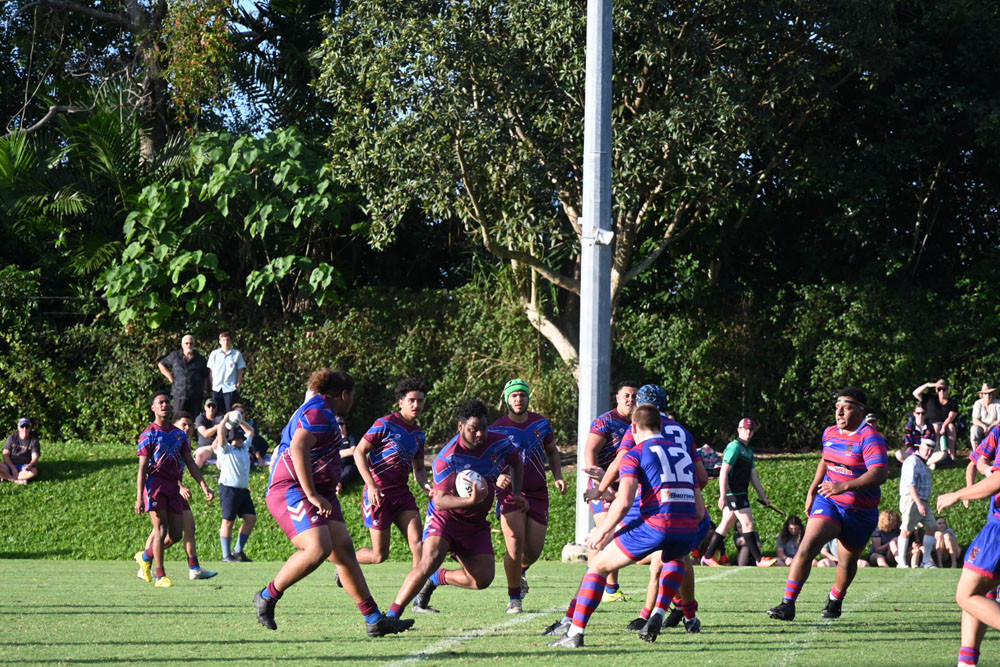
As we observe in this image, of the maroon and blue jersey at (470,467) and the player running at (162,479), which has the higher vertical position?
the maroon and blue jersey at (470,467)

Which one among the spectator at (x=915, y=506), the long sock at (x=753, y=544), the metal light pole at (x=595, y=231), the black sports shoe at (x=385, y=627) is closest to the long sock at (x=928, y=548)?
the spectator at (x=915, y=506)

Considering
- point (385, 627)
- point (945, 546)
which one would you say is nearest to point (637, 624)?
point (385, 627)

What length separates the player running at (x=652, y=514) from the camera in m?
7.86

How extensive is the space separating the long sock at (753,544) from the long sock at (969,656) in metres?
10.1

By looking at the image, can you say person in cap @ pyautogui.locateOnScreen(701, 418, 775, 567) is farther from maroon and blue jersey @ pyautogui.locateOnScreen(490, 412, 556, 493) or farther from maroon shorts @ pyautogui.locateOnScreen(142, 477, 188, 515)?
maroon shorts @ pyautogui.locateOnScreen(142, 477, 188, 515)

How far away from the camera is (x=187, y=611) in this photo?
10148mm

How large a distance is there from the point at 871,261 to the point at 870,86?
11.4ft

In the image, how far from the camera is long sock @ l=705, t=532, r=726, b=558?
16.9m

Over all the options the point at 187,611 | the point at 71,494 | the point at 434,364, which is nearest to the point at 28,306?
the point at 71,494

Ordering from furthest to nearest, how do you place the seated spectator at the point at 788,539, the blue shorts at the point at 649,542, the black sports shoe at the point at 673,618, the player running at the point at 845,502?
1. the seated spectator at the point at 788,539
2. the player running at the point at 845,502
3. the black sports shoe at the point at 673,618
4. the blue shorts at the point at 649,542

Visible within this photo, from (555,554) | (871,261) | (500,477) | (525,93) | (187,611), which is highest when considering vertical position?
(525,93)

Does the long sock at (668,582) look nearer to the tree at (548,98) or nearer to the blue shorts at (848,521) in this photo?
the blue shorts at (848,521)

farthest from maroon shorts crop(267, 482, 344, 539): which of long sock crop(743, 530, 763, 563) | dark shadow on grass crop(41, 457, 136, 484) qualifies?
dark shadow on grass crop(41, 457, 136, 484)

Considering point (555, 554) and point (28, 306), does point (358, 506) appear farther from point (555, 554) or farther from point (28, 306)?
point (28, 306)
